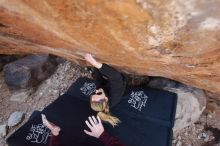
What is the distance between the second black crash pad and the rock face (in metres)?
0.28

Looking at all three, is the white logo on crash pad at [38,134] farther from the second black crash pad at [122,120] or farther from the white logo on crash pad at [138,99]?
the white logo on crash pad at [138,99]

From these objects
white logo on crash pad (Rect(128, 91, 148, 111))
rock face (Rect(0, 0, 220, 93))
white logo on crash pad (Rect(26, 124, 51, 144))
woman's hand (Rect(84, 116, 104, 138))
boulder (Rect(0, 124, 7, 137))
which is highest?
rock face (Rect(0, 0, 220, 93))

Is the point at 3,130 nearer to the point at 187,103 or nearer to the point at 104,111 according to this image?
the point at 104,111

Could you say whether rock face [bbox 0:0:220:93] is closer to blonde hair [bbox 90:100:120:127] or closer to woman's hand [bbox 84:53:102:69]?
woman's hand [bbox 84:53:102:69]

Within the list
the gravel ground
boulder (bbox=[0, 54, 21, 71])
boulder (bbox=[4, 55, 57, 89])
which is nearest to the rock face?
the gravel ground

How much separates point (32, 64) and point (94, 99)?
1.12 meters

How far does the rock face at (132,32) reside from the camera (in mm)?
1984

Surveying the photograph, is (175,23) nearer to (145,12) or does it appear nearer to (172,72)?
(145,12)

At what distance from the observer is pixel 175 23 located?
2.04 m

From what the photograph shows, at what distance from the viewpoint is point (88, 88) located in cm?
307

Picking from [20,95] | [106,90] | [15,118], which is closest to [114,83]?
[106,90]

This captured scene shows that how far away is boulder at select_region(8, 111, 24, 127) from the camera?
10.6 ft

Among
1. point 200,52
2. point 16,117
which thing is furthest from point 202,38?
point 16,117

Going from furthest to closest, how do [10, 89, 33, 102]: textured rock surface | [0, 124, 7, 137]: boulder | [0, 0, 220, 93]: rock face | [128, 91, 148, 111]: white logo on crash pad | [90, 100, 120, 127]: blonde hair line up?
[10, 89, 33, 102]: textured rock surface < [0, 124, 7, 137]: boulder < [128, 91, 148, 111]: white logo on crash pad < [90, 100, 120, 127]: blonde hair < [0, 0, 220, 93]: rock face
